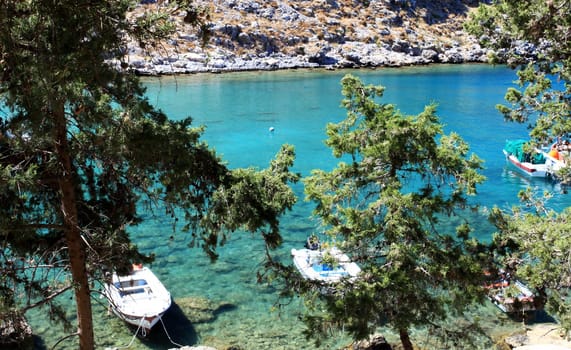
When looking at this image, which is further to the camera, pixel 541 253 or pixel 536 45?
pixel 536 45

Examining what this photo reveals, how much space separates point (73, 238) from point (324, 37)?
8616 centimetres

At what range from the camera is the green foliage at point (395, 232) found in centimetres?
998

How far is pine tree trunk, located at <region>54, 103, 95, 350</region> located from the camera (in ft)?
27.5

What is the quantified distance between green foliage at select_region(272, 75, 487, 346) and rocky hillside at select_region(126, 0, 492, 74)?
63223 millimetres

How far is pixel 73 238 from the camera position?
28.8 feet

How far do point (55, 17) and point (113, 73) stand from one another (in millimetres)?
1172

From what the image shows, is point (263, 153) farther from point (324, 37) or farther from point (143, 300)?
point (324, 37)

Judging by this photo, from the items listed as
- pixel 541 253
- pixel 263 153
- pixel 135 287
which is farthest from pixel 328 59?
pixel 541 253

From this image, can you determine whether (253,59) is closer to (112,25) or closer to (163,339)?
(163,339)

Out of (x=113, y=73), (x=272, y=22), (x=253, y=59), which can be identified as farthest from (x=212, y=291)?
(x=272, y=22)

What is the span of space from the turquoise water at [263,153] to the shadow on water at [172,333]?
3 cm

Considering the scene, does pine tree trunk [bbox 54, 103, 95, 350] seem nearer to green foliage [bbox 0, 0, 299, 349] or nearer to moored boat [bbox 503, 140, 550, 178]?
green foliage [bbox 0, 0, 299, 349]

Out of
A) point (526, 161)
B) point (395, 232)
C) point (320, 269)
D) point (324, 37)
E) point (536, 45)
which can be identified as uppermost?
point (324, 37)

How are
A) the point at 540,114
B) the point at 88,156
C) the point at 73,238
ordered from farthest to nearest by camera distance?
1. the point at 540,114
2. the point at 88,156
3. the point at 73,238
